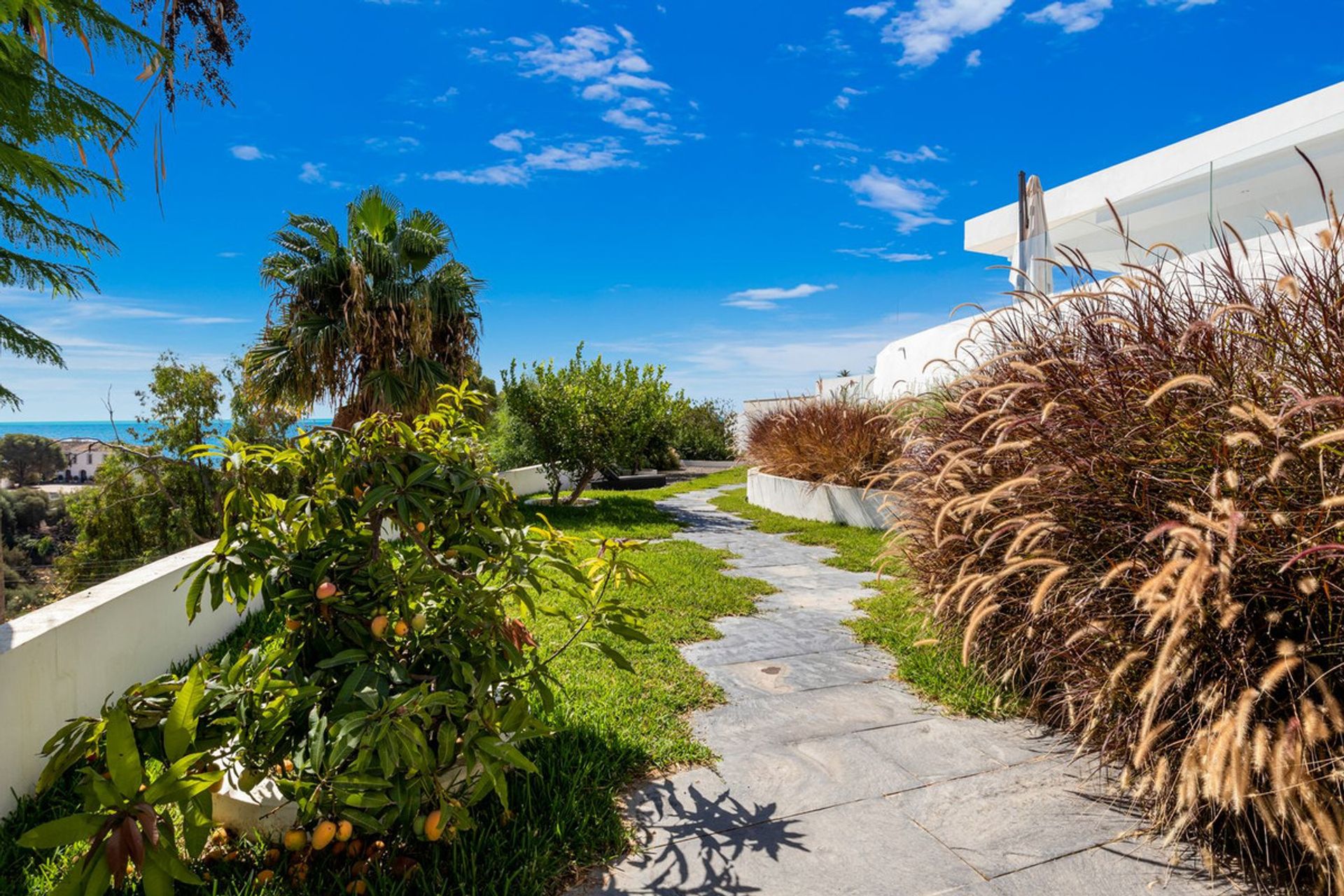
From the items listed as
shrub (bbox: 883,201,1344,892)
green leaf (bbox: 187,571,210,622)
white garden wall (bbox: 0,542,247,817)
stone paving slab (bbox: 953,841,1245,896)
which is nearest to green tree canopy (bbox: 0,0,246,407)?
white garden wall (bbox: 0,542,247,817)

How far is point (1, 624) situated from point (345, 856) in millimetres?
2094

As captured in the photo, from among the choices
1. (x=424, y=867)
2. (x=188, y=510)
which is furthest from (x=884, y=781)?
(x=188, y=510)

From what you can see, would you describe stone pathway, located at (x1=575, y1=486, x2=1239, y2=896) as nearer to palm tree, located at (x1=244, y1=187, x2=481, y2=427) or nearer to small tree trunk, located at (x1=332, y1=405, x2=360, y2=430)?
palm tree, located at (x1=244, y1=187, x2=481, y2=427)

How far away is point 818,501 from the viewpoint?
10.1 m

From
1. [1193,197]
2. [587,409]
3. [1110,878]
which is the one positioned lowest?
[1110,878]

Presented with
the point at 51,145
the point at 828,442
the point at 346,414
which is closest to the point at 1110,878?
the point at 51,145

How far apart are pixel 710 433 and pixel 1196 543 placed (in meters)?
22.7

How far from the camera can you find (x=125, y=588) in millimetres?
3580

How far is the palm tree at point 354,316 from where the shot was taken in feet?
→ 34.2

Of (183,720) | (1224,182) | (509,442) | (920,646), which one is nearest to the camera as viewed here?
(183,720)

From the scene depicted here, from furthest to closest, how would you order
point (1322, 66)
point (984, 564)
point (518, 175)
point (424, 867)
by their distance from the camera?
point (518, 175)
point (1322, 66)
point (984, 564)
point (424, 867)

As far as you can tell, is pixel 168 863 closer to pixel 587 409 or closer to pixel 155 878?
pixel 155 878

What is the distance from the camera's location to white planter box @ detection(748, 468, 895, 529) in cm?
908

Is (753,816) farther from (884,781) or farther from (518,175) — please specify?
(518,175)
